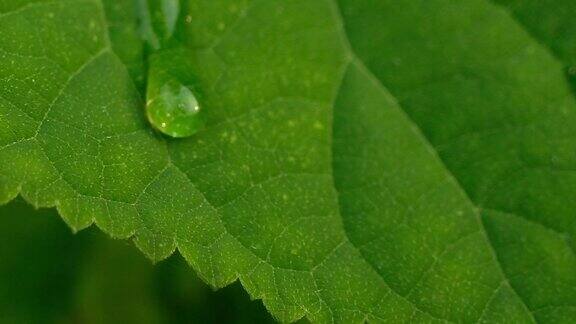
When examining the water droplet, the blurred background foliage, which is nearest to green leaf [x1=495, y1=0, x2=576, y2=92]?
the water droplet

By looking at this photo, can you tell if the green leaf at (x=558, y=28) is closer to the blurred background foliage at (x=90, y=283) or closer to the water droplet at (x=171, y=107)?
the water droplet at (x=171, y=107)

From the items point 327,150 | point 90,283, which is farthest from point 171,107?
point 90,283

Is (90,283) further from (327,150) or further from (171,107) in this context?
(327,150)

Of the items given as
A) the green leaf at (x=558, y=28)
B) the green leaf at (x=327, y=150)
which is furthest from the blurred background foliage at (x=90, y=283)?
the green leaf at (x=558, y=28)

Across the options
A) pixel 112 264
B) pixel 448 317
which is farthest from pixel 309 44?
pixel 112 264

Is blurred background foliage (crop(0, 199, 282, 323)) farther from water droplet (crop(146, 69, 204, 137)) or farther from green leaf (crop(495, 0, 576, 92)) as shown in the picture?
green leaf (crop(495, 0, 576, 92))

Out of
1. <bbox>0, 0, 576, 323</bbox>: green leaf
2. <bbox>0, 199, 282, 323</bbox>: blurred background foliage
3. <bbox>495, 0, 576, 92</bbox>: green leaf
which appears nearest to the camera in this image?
<bbox>0, 0, 576, 323</bbox>: green leaf
